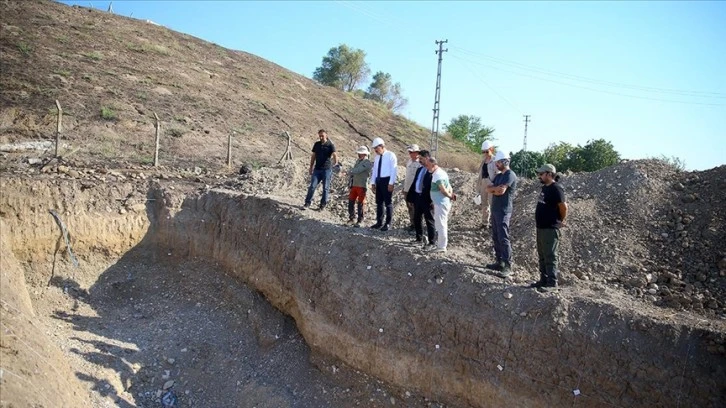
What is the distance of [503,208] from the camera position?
641 centimetres

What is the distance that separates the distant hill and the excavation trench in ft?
12.8

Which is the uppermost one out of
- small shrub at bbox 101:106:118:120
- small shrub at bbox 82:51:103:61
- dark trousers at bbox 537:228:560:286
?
small shrub at bbox 82:51:103:61

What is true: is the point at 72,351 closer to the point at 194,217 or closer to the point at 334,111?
the point at 194,217

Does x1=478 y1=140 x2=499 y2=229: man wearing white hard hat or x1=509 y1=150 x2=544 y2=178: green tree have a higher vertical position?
x1=509 y1=150 x2=544 y2=178: green tree

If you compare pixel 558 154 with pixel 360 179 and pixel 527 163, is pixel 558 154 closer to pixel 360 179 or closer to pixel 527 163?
pixel 527 163

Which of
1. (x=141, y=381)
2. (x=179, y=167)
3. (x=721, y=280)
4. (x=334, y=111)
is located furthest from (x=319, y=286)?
(x=334, y=111)

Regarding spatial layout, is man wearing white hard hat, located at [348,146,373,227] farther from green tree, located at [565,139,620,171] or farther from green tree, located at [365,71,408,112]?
green tree, located at [365,71,408,112]

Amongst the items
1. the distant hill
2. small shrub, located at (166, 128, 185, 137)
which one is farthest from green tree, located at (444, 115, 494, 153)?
small shrub, located at (166, 128, 185, 137)

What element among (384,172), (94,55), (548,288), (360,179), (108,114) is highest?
(94,55)

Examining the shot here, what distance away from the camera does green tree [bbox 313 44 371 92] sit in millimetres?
38188

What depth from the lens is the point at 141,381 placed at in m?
7.73

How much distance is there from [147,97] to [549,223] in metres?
16.9

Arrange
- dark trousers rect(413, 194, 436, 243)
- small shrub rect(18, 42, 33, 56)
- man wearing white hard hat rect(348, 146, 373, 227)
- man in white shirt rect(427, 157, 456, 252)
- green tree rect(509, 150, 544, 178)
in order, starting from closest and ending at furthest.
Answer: man in white shirt rect(427, 157, 456, 252)
dark trousers rect(413, 194, 436, 243)
man wearing white hard hat rect(348, 146, 373, 227)
small shrub rect(18, 42, 33, 56)
green tree rect(509, 150, 544, 178)

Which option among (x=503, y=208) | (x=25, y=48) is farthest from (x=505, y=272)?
(x=25, y=48)
